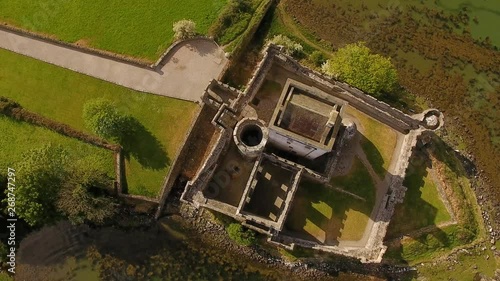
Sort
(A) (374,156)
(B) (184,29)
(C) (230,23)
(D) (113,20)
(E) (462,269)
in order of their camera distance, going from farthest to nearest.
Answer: (C) (230,23), (D) (113,20), (E) (462,269), (B) (184,29), (A) (374,156)

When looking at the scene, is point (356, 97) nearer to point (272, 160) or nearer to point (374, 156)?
point (374, 156)

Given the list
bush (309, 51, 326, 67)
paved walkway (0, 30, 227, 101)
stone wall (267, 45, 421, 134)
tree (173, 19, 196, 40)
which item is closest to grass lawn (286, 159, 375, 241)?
stone wall (267, 45, 421, 134)

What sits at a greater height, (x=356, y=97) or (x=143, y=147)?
(x=356, y=97)

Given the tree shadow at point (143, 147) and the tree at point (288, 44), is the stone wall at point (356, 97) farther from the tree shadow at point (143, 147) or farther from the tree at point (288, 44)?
the tree shadow at point (143, 147)

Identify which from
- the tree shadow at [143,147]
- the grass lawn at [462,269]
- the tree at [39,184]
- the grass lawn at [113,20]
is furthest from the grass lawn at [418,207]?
the tree at [39,184]

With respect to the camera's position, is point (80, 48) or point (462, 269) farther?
point (80, 48)

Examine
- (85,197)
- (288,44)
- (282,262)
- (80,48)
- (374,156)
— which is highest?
(288,44)

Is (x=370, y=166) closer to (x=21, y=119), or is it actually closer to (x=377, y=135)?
(x=377, y=135)

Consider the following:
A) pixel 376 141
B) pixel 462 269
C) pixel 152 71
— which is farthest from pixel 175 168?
pixel 462 269
